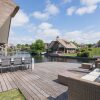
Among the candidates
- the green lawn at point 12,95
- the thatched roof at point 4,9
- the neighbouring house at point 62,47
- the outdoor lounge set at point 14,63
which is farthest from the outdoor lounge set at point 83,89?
the neighbouring house at point 62,47

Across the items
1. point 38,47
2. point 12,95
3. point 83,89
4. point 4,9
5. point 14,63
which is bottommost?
point 12,95

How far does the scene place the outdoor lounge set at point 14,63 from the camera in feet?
23.6

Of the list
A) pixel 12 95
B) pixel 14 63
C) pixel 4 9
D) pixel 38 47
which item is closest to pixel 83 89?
pixel 12 95

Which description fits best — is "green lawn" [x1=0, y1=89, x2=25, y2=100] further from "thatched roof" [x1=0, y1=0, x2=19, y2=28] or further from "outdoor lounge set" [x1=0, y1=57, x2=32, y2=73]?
"outdoor lounge set" [x1=0, y1=57, x2=32, y2=73]

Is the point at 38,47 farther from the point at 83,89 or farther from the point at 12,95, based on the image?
the point at 83,89

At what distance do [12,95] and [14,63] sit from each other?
3510mm

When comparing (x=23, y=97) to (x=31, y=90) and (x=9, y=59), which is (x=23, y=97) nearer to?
(x=31, y=90)

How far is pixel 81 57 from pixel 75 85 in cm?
2897

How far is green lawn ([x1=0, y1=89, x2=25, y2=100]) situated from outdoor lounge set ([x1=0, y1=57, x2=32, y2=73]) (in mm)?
2909

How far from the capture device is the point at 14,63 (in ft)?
24.8

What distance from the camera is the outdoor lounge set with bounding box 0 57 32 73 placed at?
23.6ft

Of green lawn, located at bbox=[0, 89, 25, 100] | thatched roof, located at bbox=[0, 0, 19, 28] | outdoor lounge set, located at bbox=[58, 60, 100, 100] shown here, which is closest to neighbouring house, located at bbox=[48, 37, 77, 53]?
thatched roof, located at bbox=[0, 0, 19, 28]

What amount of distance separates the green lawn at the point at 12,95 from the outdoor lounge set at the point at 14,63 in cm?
291

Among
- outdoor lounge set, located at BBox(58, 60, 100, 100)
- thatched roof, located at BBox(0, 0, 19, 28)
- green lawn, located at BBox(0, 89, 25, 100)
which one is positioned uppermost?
thatched roof, located at BBox(0, 0, 19, 28)
